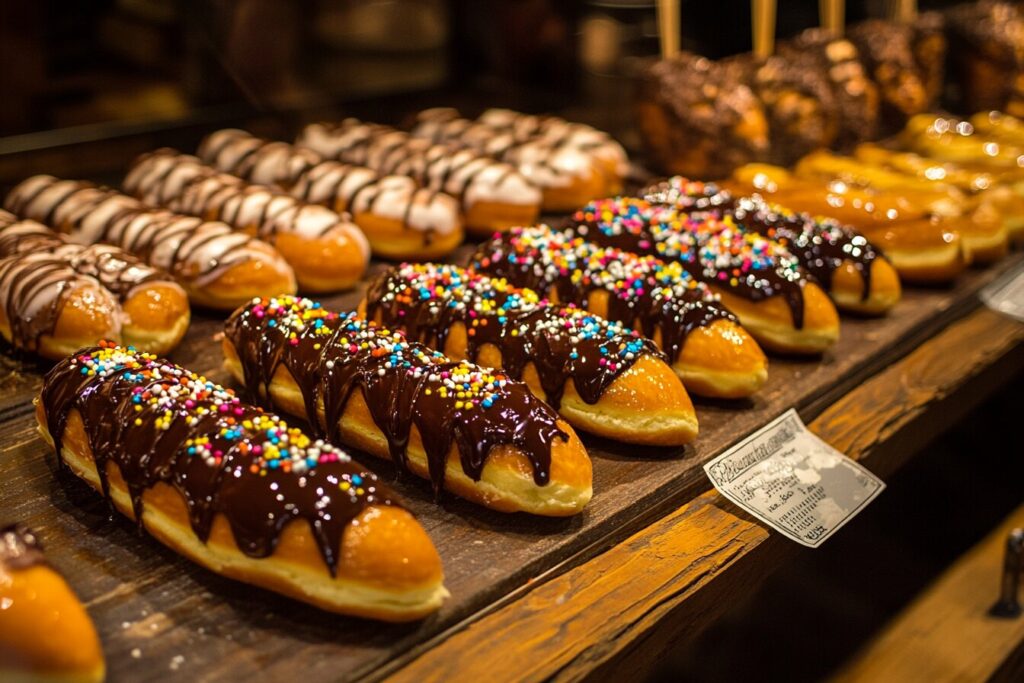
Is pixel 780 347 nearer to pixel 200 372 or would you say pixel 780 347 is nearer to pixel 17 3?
pixel 200 372

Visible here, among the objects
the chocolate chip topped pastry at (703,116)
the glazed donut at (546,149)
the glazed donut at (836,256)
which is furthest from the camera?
the chocolate chip topped pastry at (703,116)

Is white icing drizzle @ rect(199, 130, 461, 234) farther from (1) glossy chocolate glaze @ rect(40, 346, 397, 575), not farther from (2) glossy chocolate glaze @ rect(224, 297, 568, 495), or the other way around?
(1) glossy chocolate glaze @ rect(40, 346, 397, 575)

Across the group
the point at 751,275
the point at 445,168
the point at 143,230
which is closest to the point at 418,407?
the point at 751,275

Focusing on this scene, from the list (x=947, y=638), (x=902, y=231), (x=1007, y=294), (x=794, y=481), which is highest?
(x=902, y=231)

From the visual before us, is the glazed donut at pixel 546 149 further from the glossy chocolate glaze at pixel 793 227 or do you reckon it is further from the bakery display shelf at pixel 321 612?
the bakery display shelf at pixel 321 612

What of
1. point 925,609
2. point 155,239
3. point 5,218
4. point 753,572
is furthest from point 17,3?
point 925,609

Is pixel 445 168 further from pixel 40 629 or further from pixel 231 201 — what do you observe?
pixel 40 629

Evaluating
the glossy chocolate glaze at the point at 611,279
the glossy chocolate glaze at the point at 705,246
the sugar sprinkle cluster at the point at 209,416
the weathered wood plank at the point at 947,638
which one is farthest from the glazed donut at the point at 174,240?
the weathered wood plank at the point at 947,638
